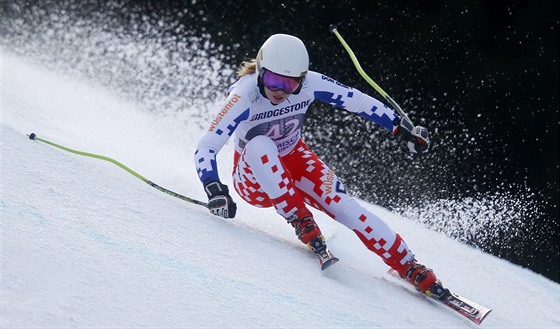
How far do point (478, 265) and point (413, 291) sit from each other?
50.7 inches

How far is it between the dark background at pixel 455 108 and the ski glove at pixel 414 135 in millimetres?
1873

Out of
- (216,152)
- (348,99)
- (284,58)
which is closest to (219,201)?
(216,152)

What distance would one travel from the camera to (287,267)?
2.87 metres

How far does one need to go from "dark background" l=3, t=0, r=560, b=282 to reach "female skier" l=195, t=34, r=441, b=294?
2109mm

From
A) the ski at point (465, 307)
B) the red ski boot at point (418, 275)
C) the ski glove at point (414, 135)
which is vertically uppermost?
the ski glove at point (414, 135)

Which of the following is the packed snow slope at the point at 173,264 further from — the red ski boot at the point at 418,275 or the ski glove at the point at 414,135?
the ski glove at the point at 414,135

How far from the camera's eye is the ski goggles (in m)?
3.13

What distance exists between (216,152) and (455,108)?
335 cm

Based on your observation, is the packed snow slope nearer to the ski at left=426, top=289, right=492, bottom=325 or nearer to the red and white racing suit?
the ski at left=426, top=289, right=492, bottom=325

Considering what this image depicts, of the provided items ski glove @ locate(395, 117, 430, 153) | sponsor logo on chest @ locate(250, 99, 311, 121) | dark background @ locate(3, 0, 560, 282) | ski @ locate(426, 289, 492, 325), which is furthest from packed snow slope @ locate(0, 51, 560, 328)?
dark background @ locate(3, 0, 560, 282)

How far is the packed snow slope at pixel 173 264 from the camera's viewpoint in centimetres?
203

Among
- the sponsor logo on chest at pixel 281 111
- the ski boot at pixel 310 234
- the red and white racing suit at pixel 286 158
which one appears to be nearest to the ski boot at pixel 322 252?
the ski boot at pixel 310 234

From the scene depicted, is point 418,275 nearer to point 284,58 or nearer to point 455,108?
point 284,58

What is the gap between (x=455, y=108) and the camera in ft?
19.9
